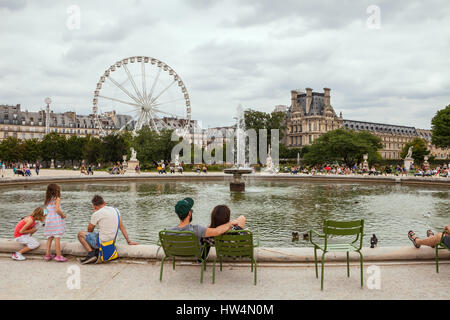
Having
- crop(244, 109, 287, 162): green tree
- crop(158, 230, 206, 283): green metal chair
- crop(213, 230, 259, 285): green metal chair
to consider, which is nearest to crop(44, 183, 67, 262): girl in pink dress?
crop(158, 230, 206, 283): green metal chair

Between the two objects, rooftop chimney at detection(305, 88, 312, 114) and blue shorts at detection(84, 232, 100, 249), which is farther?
rooftop chimney at detection(305, 88, 312, 114)

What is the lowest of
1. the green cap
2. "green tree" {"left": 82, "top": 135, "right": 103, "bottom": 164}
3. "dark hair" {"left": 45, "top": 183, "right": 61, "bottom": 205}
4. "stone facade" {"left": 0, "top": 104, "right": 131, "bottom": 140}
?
the green cap

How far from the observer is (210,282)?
5324 millimetres

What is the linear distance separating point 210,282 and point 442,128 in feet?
216

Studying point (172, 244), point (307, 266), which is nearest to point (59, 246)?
point (172, 244)

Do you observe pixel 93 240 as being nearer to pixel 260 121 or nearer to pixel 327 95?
pixel 260 121

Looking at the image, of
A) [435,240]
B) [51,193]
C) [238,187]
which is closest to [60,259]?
[51,193]

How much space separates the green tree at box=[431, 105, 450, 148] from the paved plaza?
6275cm

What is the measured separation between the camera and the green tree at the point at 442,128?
60.0 m

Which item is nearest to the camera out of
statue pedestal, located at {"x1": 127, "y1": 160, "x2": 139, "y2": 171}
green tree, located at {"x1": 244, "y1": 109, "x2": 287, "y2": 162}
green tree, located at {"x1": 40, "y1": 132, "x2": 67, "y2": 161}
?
statue pedestal, located at {"x1": 127, "y1": 160, "x2": 139, "y2": 171}

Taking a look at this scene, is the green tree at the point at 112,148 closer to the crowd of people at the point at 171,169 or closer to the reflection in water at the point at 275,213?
the crowd of people at the point at 171,169

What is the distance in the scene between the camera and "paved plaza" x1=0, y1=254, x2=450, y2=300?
4820 mm

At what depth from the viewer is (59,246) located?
248 inches

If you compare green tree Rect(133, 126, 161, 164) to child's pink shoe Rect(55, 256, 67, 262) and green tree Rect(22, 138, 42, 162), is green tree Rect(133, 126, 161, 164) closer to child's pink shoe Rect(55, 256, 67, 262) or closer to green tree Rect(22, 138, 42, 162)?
green tree Rect(22, 138, 42, 162)
